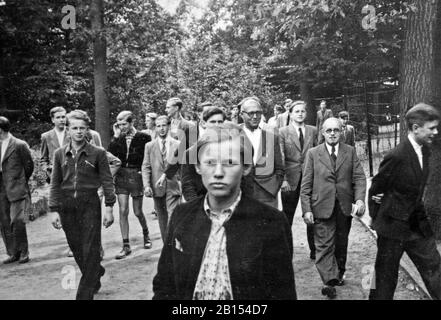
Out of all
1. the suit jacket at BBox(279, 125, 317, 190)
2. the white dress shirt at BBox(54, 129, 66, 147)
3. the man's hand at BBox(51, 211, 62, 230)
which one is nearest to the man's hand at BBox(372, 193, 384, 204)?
the suit jacket at BBox(279, 125, 317, 190)

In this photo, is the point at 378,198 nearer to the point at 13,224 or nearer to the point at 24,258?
the point at 24,258

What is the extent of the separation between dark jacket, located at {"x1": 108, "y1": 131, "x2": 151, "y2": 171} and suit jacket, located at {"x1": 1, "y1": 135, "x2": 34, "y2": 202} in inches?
48.9

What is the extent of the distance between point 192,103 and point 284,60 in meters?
11.3

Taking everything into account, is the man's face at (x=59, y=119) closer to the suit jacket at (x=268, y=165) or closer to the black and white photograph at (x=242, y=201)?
the black and white photograph at (x=242, y=201)

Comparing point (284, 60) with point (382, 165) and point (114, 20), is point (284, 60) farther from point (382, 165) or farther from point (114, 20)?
point (382, 165)

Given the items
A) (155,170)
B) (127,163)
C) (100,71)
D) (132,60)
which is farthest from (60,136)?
(132,60)

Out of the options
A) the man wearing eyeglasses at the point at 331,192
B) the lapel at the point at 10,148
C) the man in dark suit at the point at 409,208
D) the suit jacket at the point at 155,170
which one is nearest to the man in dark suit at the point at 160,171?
the suit jacket at the point at 155,170

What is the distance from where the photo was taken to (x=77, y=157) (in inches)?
231

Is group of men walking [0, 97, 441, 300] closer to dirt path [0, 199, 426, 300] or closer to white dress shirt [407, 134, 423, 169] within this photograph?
white dress shirt [407, 134, 423, 169]

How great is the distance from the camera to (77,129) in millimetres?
5797

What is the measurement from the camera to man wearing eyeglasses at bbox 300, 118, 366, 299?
6066 mm

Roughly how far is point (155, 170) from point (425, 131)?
4.02 metres

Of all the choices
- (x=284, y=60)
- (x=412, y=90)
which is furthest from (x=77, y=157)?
(x=284, y=60)

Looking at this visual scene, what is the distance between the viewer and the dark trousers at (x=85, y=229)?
A: 5660 millimetres
